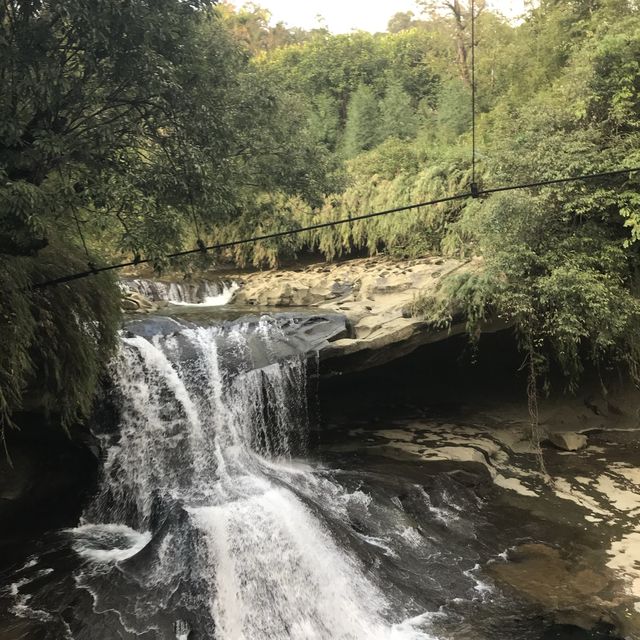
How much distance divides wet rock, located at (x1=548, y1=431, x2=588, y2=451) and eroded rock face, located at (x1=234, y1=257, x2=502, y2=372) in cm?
235

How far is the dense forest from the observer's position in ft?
16.4

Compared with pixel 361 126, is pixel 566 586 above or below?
below

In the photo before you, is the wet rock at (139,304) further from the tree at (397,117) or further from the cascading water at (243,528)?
the tree at (397,117)

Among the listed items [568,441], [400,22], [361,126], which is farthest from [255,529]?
[400,22]

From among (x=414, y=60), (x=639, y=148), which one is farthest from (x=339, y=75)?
(x=639, y=148)

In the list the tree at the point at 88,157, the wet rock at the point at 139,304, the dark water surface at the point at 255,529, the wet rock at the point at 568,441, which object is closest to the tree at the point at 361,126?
the wet rock at the point at 139,304

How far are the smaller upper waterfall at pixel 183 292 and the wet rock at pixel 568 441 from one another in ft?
24.6

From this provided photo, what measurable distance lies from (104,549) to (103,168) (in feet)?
15.0

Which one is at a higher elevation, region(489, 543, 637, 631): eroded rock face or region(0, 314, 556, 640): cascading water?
region(0, 314, 556, 640): cascading water

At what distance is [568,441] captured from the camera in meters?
9.32

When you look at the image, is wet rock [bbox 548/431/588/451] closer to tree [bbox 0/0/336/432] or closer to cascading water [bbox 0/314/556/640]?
cascading water [bbox 0/314/556/640]

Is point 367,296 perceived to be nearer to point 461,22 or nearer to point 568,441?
point 568,441

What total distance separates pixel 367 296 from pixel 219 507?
18.5 feet

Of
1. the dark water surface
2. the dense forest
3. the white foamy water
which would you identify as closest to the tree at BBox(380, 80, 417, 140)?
the dense forest
